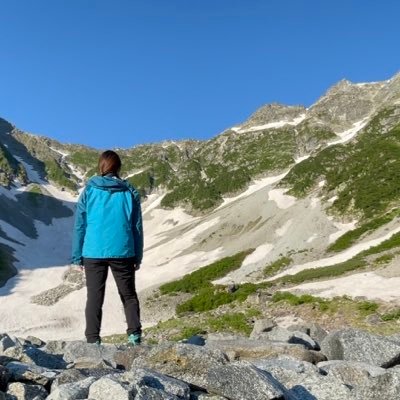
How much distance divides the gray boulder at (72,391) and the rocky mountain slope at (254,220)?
3060 cm

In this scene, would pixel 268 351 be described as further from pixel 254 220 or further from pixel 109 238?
pixel 254 220

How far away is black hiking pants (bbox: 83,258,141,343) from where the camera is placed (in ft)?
32.7

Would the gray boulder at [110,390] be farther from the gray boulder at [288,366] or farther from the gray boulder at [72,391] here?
the gray boulder at [288,366]

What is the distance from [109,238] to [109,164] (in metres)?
1.61

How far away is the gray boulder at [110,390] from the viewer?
16.7 feet

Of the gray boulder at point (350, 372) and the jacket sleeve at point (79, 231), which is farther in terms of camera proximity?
the jacket sleeve at point (79, 231)

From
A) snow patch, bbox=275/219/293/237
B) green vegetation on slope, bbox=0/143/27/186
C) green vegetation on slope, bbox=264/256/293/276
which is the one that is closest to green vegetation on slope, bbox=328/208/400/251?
green vegetation on slope, bbox=264/256/293/276

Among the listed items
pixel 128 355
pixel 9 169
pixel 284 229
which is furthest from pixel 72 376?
pixel 9 169

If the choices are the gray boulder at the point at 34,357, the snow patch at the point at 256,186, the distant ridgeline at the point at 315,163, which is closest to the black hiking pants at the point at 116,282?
the gray boulder at the point at 34,357

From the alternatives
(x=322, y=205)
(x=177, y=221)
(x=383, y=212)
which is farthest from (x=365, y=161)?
(x=177, y=221)

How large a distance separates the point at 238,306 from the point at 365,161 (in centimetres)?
7007

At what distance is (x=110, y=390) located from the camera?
517 centimetres

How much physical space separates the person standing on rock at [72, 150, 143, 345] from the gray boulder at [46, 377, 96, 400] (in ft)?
14.6

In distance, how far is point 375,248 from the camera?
5597cm
